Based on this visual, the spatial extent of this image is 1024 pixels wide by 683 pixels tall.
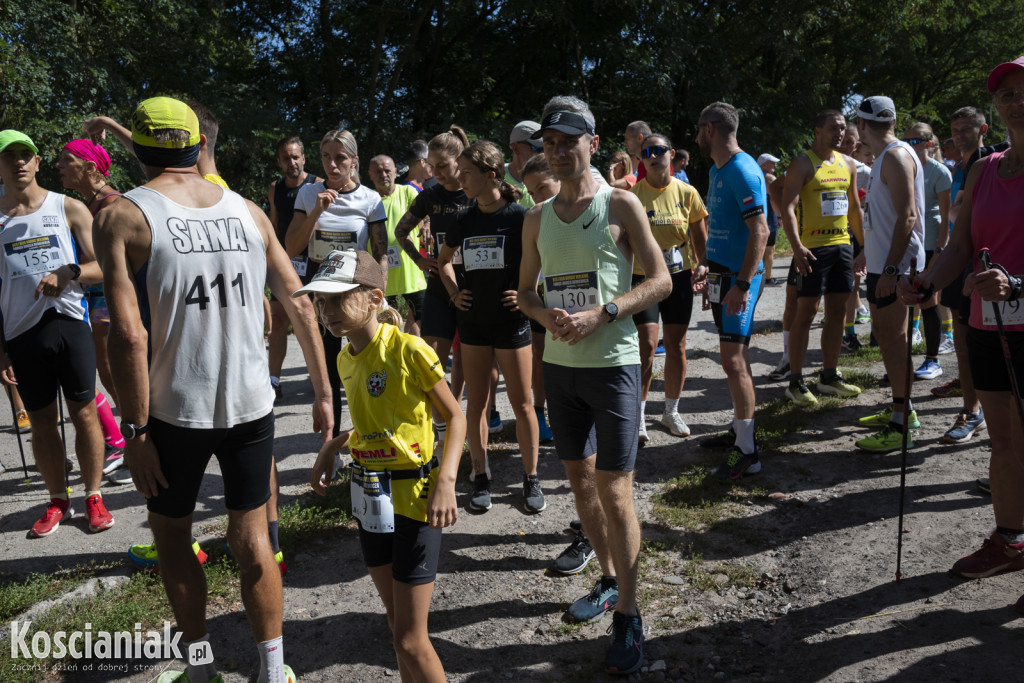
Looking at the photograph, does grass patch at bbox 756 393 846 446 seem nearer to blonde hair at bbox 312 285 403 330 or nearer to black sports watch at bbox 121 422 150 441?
blonde hair at bbox 312 285 403 330

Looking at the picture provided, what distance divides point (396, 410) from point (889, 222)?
417 centimetres

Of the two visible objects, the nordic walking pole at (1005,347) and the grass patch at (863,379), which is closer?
the nordic walking pole at (1005,347)

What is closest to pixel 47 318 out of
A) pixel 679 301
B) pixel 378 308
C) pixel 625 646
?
pixel 378 308

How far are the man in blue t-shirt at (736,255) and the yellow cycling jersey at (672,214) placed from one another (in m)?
0.48

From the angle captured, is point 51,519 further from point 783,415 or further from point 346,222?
point 783,415

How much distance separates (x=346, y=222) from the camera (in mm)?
5812

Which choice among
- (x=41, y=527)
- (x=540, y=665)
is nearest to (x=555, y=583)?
(x=540, y=665)

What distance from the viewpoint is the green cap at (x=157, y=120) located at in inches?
112

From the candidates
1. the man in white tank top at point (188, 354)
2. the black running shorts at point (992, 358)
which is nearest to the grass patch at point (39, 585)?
the man in white tank top at point (188, 354)

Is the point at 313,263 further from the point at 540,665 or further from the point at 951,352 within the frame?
the point at 951,352

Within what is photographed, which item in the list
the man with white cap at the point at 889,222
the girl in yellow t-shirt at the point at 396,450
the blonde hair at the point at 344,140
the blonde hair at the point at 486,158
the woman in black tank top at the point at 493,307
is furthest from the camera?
the blonde hair at the point at 344,140

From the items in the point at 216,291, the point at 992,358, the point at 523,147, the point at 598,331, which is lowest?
the point at 992,358

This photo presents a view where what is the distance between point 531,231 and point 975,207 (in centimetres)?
207

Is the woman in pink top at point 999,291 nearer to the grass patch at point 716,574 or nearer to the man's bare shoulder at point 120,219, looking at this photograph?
the grass patch at point 716,574
